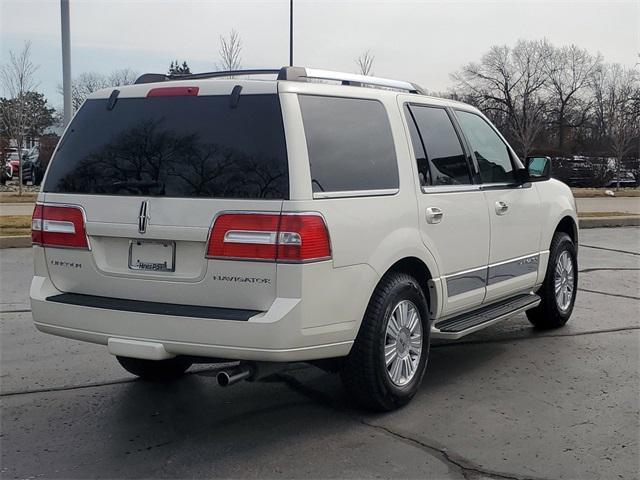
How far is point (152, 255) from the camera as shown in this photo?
412cm

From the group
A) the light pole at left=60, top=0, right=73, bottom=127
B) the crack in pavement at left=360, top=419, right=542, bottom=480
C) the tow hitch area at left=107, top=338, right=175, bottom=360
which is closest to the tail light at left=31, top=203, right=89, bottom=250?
the tow hitch area at left=107, top=338, right=175, bottom=360

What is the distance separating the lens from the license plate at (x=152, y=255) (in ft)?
13.4

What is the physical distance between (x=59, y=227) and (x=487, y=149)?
10.9 feet

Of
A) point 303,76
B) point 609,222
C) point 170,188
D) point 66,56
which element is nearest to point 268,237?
point 170,188

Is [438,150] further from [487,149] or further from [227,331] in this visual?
[227,331]

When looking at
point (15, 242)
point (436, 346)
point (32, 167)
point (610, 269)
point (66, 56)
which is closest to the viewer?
point (436, 346)

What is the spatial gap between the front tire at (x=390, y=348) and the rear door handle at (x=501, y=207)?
4.31ft

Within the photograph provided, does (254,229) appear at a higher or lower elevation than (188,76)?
lower

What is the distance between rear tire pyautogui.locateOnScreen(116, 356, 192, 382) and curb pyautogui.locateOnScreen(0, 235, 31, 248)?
7516 mm

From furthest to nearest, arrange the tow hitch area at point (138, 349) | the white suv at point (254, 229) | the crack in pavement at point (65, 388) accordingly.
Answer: the crack in pavement at point (65, 388) → the tow hitch area at point (138, 349) → the white suv at point (254, 229)

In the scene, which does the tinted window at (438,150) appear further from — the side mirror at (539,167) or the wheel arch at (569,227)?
the wheel arch at (569,227)

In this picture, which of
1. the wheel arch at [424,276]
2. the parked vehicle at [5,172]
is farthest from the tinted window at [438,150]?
the parked vehicle at [5,172]

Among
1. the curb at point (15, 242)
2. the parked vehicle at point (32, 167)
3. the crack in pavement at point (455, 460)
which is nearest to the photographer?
the crack in pavement at point (455, 460)

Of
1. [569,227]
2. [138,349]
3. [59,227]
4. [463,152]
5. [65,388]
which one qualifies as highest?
[463,152]
